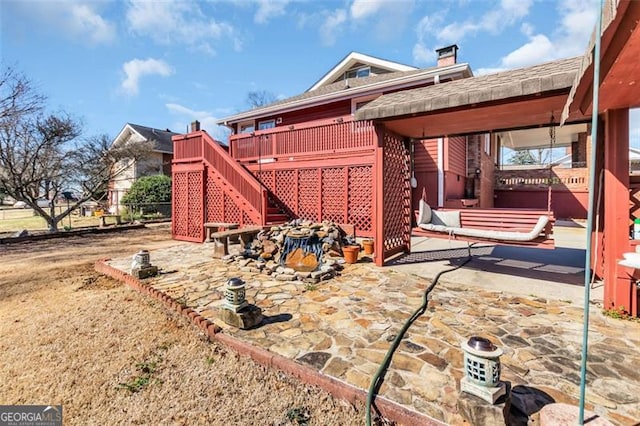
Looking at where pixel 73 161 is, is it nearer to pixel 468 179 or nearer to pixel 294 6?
pixel 294 6

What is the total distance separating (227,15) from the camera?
871 centimetres

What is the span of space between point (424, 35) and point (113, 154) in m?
15.1

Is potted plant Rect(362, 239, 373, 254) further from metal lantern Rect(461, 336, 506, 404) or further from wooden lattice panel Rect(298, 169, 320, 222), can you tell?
metal lantern Rect(461, 336, 506, 404)

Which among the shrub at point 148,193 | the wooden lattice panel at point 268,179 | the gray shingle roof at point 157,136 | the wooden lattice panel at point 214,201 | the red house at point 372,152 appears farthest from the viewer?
the gray shingle roof at point 157,136

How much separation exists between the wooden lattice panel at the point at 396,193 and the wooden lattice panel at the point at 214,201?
17.2 ft

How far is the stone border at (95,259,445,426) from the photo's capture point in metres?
1.83

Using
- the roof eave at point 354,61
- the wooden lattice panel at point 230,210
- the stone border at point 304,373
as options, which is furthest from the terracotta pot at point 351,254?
the roof eave at point 354,61

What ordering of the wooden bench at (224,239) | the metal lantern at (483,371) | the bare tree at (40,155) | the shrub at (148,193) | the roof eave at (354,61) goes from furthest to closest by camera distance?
the shrub at (148,193), the roof eave at (354,61), the bare tree at (40,155), the wooden bench at (224,239), the metal lantern at (483,371)

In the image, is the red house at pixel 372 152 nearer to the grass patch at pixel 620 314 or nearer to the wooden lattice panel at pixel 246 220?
the wooden lattice panel at pixel 246 220

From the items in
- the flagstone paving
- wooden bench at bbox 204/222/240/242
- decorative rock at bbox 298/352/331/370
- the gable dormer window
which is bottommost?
decorative rock at bbox 298/352/331/370

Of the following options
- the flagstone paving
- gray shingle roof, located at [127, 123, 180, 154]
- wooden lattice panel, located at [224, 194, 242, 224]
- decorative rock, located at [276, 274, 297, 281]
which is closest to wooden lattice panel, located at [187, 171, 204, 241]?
wooden lattice panel, located at [224, 194, 242, 224]

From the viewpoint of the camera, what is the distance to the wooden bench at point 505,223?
4219mm

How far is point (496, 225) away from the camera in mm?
5125

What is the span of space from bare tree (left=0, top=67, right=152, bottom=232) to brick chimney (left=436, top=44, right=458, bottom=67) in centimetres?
1496
